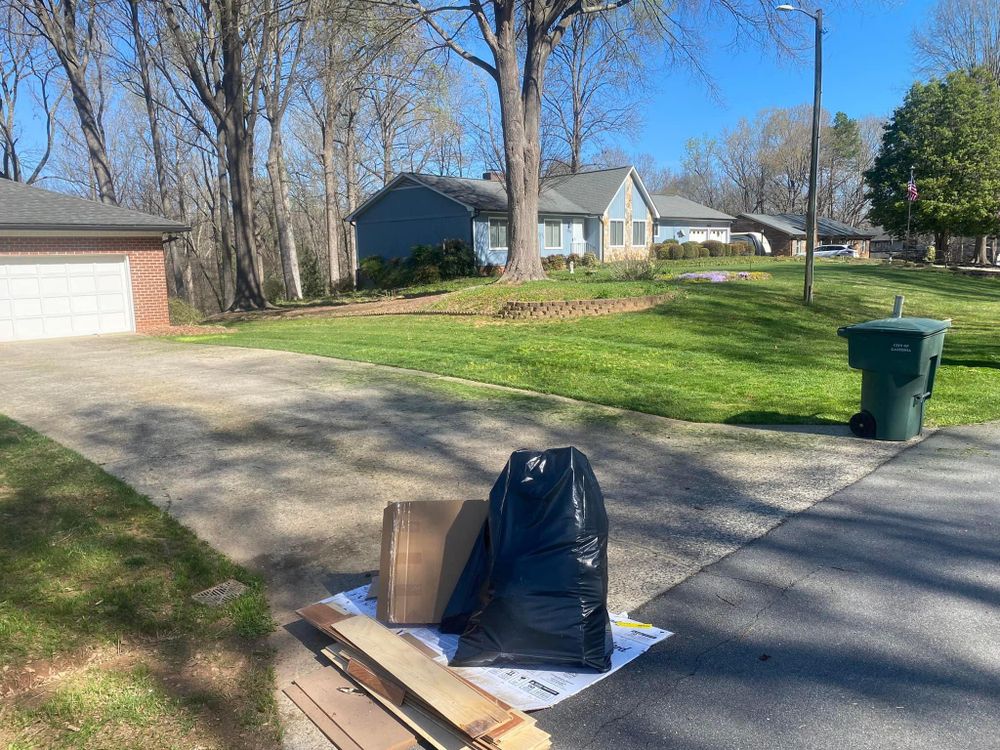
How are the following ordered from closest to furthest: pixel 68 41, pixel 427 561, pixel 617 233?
pixel 427 561 < pixel 68 41 < pixel 617 233

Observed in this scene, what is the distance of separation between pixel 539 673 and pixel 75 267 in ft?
58.8

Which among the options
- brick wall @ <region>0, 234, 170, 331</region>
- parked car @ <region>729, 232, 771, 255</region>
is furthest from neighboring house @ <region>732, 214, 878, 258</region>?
brick wall @ <region>0, 234, 170, 331</region>

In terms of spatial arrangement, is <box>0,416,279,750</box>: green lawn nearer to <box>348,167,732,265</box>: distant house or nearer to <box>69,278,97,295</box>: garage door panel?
<box>69,278,97,295</box>: garage door panel

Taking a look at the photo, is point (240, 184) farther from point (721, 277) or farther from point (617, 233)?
point (617, 233)

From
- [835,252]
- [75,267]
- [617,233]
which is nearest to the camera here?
[75,267]

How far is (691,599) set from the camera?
427 centimetres

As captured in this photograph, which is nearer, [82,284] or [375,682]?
[375,682]

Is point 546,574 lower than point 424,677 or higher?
higher

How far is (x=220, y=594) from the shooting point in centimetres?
429

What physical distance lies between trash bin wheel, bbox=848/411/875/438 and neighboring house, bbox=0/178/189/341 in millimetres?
16207

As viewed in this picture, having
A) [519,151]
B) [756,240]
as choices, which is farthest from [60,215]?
[756,240]

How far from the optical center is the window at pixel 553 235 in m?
36.7

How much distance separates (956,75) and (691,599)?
152ft

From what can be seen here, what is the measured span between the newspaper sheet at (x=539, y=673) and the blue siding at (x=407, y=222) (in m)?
29.4
